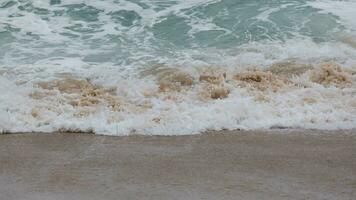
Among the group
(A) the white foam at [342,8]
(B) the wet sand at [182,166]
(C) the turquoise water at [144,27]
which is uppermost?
(B) the wet sand at [182,166]

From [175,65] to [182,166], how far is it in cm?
458

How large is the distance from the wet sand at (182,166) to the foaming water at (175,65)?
43 centimetres

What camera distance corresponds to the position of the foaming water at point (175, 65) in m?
6.54

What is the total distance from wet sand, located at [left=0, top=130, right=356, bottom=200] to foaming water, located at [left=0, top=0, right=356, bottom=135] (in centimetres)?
43

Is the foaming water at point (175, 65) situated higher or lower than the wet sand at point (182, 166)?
lower

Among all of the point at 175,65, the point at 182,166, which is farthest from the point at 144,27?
the point at 182,166

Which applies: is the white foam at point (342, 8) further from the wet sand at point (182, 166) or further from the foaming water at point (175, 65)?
the wet sand at point (182, 166)

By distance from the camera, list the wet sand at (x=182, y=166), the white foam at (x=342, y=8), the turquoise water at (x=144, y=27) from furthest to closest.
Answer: the white foam at (x=342, y=8)
the turquoise water at (x=144, y=27)
the wet sand at (x=182, y=166)

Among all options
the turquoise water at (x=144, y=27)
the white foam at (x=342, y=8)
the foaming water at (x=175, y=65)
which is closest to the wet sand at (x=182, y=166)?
the foaming water at (x=175, y=65)

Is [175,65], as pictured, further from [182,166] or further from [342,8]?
[342,8]

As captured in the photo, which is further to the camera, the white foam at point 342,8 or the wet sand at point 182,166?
the white foam at point 342,8

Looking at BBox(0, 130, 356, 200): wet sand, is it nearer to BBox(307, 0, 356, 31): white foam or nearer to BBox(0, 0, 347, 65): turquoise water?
BBox(0, 0, 347, 65): turquoise water

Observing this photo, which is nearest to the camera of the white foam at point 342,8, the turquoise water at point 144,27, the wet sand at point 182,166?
the wet sand at point 182,166

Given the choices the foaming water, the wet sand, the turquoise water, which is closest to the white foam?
the foaming water
